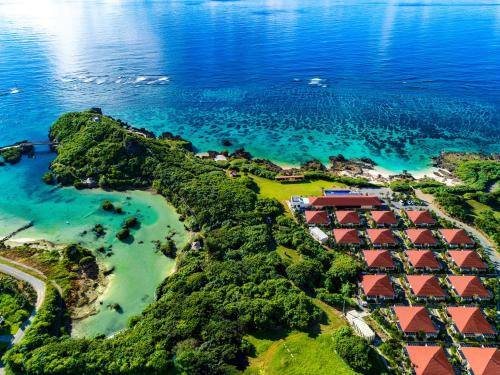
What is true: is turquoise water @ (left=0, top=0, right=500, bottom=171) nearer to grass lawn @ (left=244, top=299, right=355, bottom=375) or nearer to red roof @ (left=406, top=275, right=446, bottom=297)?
red roof @ (left=406, top=275, right=446, bottom=297)

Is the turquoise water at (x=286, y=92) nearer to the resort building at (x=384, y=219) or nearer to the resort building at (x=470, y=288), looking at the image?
the resort building at (x=384, y=219)

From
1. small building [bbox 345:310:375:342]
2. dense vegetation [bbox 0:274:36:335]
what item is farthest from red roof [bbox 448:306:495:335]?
dense vegetation [bbox 0:274:36:335]

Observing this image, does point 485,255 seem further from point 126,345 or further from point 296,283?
point 126,345

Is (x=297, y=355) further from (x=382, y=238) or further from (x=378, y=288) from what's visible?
(x=382, y=238)

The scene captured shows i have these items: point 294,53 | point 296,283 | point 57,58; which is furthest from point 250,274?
point 57,58

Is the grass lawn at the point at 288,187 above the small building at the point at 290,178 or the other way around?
the other way around

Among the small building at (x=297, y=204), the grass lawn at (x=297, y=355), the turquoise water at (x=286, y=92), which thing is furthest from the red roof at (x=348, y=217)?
the turquoise water at (x=286, y=92)
